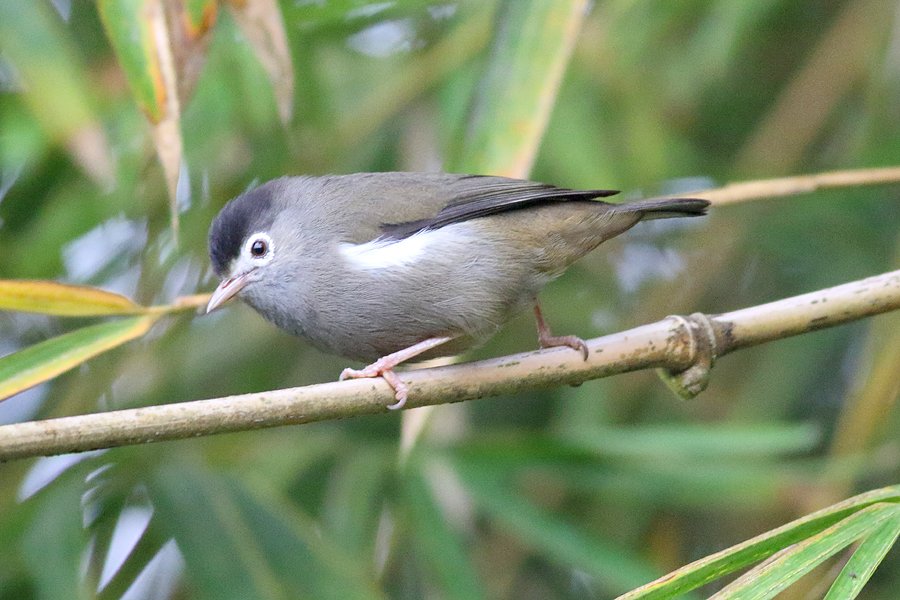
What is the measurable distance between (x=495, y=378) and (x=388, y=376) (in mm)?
255

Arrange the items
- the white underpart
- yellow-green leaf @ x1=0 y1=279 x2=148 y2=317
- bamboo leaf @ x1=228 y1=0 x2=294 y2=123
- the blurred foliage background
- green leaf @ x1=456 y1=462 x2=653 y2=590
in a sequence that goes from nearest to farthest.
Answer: yellow-green leaf @ x1=0 y1=279 x2=148 y2=317
bamboo leaf @ x1=228 y1=0 x2=294 y2=123
the white underpart
the blurred foliage background
green leaf @ x1=456 y1=462 x2=653 y2=590

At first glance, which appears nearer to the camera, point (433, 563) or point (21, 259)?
point (433, 563)

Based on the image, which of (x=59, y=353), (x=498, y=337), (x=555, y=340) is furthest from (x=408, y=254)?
(x=498, y=337)

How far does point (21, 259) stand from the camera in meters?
4.17

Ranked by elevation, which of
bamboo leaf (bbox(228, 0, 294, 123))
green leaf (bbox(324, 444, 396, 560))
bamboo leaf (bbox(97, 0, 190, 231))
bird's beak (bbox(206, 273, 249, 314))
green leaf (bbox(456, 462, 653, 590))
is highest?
bamboo leaf (bbox(228, 0, 294, 123))

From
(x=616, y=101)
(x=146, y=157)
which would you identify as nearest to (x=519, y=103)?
(x=146, y=157)

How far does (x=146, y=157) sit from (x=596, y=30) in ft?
7.22

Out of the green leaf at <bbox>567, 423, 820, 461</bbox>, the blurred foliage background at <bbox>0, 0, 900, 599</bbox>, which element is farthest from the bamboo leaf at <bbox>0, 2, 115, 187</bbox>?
the green leaf at <bbox>567, 423, 820, 461</bbox>

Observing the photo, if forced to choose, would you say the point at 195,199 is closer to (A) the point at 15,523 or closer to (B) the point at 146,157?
A: (B) the point at 146,157

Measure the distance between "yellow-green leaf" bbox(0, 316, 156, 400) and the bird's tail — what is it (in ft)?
4.62

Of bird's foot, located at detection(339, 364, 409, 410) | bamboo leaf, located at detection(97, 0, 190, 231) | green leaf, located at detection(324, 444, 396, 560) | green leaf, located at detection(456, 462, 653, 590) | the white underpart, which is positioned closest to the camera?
bird's foot, located at detection(339, 364, 409, 410)

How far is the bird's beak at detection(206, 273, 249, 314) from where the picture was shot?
10.7 feet

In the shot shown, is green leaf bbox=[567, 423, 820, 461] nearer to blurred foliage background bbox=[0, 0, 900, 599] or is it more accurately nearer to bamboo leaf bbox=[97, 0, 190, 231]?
blurred foliage background bbox=[0, 0, 900, 599]

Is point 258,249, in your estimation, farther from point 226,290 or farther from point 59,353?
point 59,353
